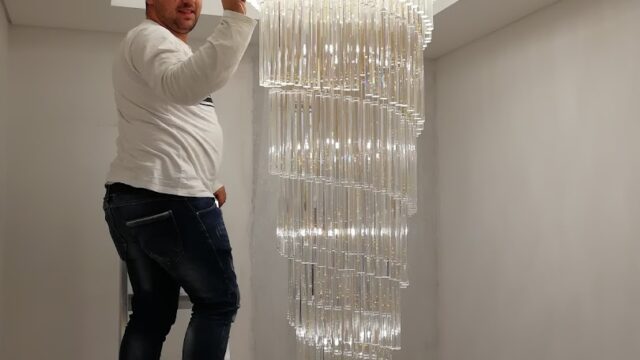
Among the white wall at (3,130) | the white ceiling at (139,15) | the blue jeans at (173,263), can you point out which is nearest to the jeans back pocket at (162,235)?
the blue jeans at (173,263)

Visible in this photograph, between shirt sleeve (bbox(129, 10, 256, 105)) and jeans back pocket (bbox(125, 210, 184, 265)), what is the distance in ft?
0.95

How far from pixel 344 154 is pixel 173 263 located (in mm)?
600

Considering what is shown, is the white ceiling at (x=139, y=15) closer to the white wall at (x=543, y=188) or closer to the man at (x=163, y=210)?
the white wall at (x=543, y=188)

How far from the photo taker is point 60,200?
3.35 meters

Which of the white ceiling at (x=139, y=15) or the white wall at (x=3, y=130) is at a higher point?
the white ceiling at (x=139, y=15)

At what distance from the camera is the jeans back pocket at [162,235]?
164cm

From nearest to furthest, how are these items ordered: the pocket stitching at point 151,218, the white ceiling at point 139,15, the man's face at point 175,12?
the pocket stitching at point 151,218 → the man's face at point 175,12 → the white ceiling at point 139,15

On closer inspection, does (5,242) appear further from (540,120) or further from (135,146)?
(540,120)

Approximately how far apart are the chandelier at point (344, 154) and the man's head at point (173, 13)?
260mm

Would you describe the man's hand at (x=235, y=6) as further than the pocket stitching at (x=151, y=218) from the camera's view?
No

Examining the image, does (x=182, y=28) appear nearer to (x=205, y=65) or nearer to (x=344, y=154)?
(x=205, y=65)

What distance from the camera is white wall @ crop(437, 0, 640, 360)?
8.61 feet

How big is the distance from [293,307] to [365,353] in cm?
25

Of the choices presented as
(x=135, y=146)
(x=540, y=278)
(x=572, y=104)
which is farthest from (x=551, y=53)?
(x=135, y=146)
